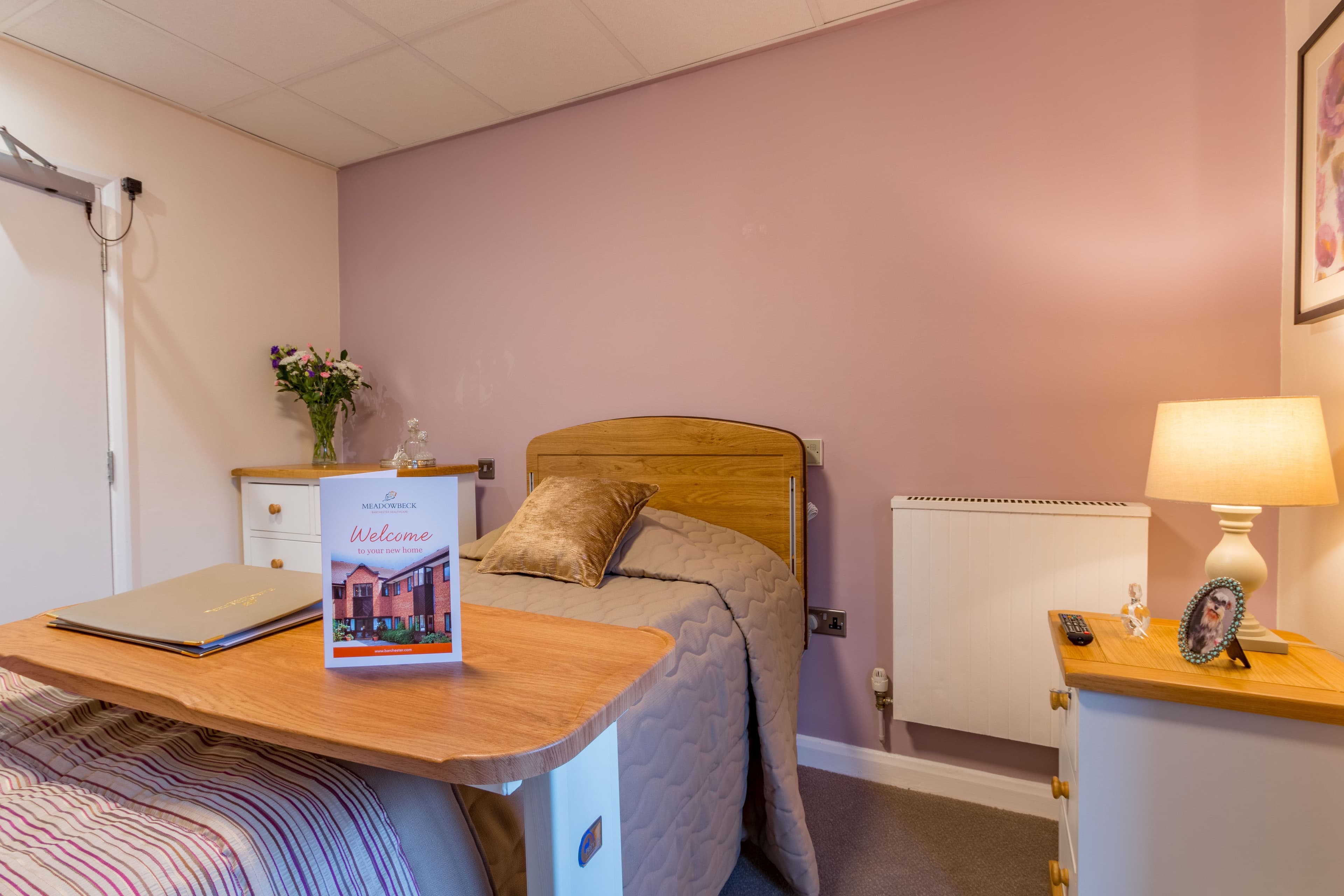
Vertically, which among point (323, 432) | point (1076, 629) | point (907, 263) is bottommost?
point (1076, 629)

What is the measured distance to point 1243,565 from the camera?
1262mm

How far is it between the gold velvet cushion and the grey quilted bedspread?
4cm

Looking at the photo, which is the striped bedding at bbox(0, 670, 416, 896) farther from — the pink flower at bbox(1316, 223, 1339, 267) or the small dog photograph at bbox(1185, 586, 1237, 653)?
the pink flower at bbox(1316, 223, 1339, 267)

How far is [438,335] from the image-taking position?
9.32 feet

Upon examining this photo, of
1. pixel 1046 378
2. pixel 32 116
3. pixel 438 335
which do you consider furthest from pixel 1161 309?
pixel 32 116

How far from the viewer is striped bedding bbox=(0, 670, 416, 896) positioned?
54 centimetres

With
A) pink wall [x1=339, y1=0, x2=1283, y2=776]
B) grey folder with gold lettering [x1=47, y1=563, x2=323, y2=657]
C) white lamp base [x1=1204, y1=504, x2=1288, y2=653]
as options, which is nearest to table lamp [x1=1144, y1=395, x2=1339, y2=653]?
white lamp base [x1=1204, y1=504, x2=1288, y2=653]

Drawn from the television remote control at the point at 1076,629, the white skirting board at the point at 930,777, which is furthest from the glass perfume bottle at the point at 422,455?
the television remote control at the point at 1076,629

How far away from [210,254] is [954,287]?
2.80m

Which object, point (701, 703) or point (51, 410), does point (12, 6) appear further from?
point (701, 703)

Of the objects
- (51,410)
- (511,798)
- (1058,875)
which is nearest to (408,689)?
(511,798)

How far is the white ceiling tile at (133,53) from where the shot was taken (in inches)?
76.8

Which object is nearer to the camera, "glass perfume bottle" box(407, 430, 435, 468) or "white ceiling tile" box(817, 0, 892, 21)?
"white ceiling tile" box(817, 0, 892, 21)

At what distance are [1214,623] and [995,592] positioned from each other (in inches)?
24.4
